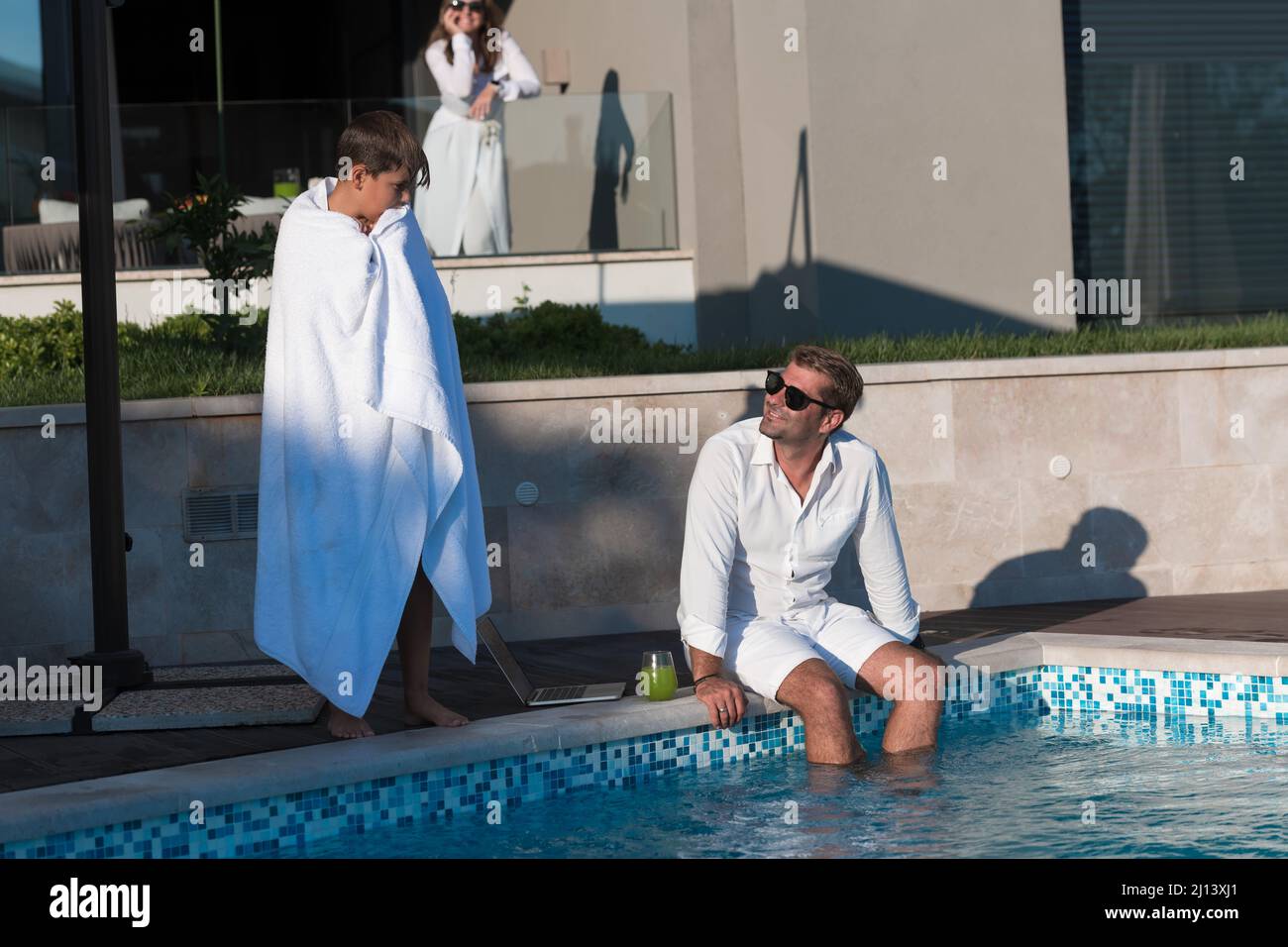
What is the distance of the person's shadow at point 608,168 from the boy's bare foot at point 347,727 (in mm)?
7267

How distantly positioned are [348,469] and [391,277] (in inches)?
24.7

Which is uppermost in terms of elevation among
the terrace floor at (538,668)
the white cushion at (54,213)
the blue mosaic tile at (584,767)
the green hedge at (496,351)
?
the white cushion at (54,213)

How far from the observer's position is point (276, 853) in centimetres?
470

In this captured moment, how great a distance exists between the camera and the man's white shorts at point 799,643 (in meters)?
5.59

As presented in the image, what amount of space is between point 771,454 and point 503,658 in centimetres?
119

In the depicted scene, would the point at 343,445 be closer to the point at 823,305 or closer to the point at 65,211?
the point at 823,305

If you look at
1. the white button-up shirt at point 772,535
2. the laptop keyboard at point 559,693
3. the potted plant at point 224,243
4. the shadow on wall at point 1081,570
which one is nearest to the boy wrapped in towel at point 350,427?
the laptop keyboard at point 559,693

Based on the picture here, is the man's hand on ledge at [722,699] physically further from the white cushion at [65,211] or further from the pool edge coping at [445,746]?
the white cushion at [65,211]

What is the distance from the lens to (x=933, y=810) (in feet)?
16.9

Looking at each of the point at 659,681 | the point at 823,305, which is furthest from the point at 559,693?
the point at 823,305

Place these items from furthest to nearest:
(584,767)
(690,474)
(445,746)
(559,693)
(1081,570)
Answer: (1081,570), (690,474), (559,693), (584,767), (445,746)

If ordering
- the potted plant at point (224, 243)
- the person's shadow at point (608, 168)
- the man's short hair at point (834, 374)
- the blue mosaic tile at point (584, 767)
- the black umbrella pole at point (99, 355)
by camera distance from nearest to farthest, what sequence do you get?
the blue mosaic tile at point (584, 767)
the man's short hair at point (834, 374)
the black umbrella pole at point (99, 355)
the potted plant at point (224, 243)
the person's shadow at point (608, 168)
